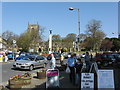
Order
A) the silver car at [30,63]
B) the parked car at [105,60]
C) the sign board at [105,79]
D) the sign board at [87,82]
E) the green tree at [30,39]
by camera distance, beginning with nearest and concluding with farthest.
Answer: the sign board at [105,79], the sign board at [87,82], the silver car at [30,63], the parked car at [105,60], the green tree at [30,39]

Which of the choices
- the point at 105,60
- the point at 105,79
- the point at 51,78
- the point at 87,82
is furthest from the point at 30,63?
the point at 105,79

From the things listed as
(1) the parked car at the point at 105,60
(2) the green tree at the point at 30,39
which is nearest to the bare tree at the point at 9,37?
(2) the green tree at the point at 30,39

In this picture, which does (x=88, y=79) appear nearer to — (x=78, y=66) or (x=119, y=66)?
(x=78, y=66)

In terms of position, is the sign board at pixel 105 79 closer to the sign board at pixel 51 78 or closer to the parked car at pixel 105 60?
the sign board at pixel 51 78

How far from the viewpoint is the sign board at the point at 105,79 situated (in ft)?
22.8

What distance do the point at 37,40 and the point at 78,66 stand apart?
59702mm

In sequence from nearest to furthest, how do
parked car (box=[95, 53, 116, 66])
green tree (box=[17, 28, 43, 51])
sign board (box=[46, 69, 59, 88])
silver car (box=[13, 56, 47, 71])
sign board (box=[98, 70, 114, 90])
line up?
sign board (box=[98, 70, 114, 90])
sign board (box=[46, 69, 59, 88])
silver car (box=[13, 56, 47, 71])
parked car (box=[95, 53, 116, 66])
green tree (box=[17, 28, 43, 51])

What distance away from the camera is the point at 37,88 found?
9086mm

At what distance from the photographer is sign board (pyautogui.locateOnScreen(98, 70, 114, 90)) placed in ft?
22.8

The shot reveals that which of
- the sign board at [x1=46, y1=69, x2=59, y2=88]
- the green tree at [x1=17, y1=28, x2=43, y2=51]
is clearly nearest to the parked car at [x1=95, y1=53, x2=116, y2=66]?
the sign board at [x1=46, y1=69, x2=59, y2=88]

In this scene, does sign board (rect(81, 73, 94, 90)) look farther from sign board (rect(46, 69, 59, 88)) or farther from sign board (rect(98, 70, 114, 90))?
sign board (rect(46, 69, 59, 88))

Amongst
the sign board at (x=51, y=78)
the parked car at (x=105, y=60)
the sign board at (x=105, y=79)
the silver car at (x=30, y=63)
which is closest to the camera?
the sign board at (x=105, y=79)

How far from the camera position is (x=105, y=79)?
7.02m

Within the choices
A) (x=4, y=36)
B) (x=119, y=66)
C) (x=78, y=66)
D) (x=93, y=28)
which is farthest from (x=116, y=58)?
(x=4, y=36)
